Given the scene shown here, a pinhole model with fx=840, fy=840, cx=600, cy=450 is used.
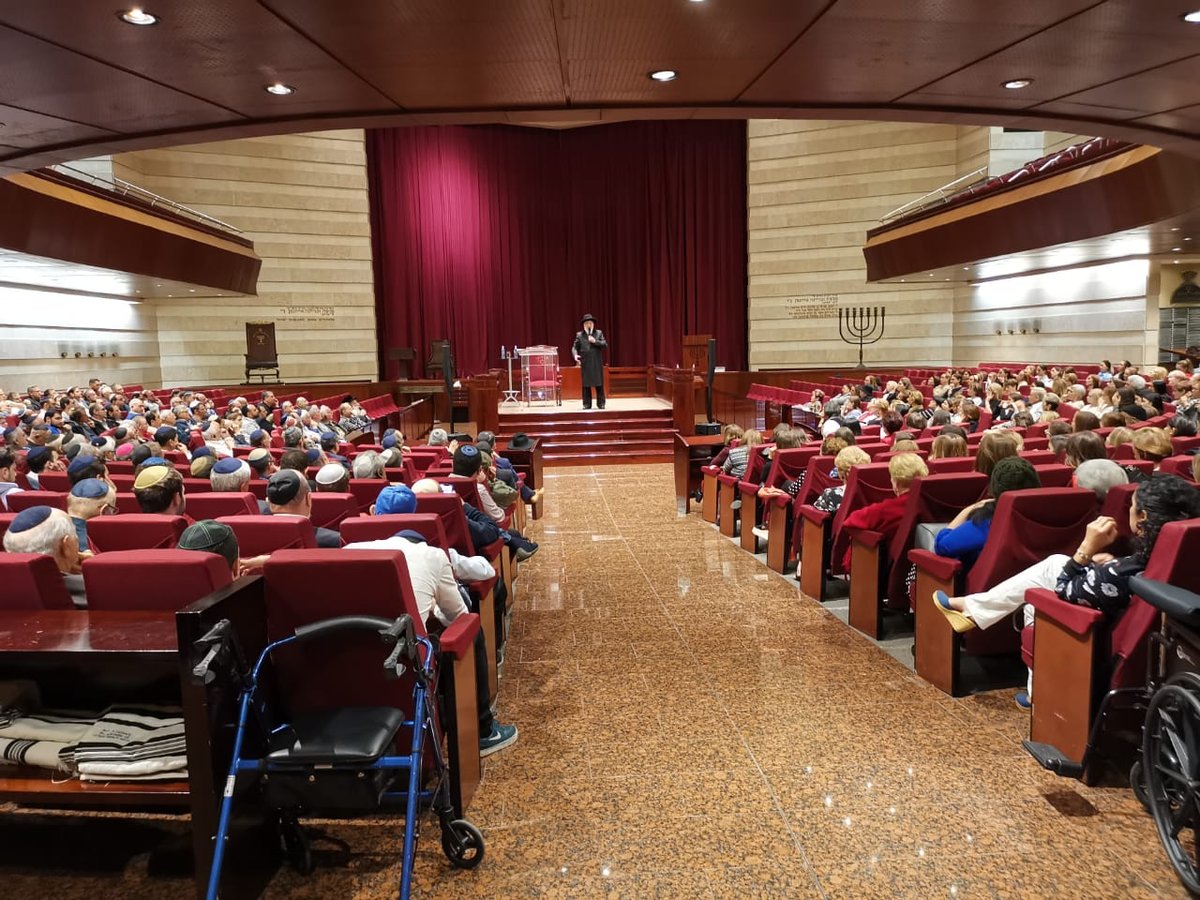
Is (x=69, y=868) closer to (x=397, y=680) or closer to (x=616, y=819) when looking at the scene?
(x=397, y=680)

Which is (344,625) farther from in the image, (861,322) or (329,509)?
(861,322)

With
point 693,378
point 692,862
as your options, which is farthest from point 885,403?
point 692,862

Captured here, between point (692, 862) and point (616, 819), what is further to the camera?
point (616, 819)

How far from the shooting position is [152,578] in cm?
225

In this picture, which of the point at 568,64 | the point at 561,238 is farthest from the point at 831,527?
the point at 561,238

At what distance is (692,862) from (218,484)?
316cm

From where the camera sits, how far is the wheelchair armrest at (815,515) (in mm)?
4879

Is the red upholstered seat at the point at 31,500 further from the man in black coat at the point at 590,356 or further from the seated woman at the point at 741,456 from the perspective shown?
the man in black coat at the point at 590,356

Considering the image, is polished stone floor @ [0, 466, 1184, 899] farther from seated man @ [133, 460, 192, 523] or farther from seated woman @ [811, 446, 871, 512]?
seated man @ [133, 460, 192, 523]

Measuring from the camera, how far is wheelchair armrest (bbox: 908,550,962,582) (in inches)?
135

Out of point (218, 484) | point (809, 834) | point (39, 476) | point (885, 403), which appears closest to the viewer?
point (809, 834)

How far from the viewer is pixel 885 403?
834 centimetres

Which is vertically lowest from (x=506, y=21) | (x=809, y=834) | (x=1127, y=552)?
(x=809, y=834)

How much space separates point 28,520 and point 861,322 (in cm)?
1771
